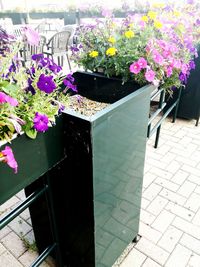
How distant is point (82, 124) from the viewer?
3.28 feet

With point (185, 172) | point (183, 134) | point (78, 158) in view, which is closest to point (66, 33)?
point (183, 134)

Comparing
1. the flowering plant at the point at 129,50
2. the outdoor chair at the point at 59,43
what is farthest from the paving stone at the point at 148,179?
the outdoor chair at the point at 59,43

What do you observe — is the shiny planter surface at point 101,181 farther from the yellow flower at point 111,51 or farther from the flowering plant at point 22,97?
the yellow flower at point 111,51

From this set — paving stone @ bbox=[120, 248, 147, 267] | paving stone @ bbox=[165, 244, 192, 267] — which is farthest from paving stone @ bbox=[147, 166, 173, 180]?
paving stone @ bbox=[120, 248, 147, 267]

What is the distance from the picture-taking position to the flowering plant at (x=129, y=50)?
56.9 inches

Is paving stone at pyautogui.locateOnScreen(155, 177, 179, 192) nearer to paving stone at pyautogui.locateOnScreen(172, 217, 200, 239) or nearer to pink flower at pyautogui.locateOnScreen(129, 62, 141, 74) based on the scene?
paving stone at pyautogui.locateOnScreen(172, 217, 200, 239)

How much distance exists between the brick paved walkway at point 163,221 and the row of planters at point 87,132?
20 cm

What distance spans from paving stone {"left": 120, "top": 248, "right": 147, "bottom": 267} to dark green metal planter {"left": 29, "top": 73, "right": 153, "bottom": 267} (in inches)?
5.6

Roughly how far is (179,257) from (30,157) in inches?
57.3

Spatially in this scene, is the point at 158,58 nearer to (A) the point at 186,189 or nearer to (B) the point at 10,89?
(B) the point at 10,89

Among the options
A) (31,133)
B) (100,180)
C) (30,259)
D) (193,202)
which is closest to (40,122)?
(31,133)

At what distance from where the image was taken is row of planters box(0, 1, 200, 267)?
0.89m

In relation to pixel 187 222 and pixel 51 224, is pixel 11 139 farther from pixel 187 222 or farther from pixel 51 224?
pixel 187 222

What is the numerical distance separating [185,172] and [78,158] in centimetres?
191
